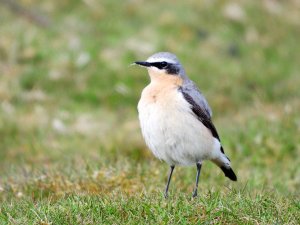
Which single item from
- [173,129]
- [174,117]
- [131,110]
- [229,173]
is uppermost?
[174,117]

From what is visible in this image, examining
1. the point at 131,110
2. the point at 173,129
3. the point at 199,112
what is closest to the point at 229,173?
the point at 199,112

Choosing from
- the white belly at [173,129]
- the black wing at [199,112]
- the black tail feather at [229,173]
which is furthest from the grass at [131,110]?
the black wing at [199,112]

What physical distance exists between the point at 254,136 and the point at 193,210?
5.90 metres

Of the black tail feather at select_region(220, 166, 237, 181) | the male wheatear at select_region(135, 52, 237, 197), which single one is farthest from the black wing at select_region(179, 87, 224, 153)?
the black tail feather at select_region(220, 166, 237, 181)

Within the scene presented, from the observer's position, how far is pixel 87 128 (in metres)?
14.9

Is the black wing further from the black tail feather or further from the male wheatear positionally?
the black tail feather

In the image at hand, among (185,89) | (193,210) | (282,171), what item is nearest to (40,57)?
(282,171)

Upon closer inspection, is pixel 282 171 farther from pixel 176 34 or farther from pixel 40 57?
pixel 176 34

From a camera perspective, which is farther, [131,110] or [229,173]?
[131,110]

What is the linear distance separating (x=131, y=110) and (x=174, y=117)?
27.9 feet

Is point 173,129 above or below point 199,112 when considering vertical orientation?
below

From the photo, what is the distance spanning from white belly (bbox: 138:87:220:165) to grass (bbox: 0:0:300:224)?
0.47 metres

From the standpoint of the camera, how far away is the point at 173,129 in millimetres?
8023

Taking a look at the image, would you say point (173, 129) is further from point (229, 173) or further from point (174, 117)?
point (229, 173)
